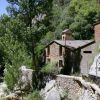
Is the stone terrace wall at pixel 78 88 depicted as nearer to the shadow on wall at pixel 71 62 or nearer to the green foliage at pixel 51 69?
the green foliage at pixel 51 69

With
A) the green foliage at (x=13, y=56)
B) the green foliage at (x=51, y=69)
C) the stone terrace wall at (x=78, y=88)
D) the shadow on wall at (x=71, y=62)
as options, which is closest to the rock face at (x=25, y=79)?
the green foliage at (x=13, y=56)

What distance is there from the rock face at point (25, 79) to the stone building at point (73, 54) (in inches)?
152

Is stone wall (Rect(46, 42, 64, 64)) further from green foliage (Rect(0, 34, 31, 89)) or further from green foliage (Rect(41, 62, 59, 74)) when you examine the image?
green foliage (Rect(0, 34, 31, 89))

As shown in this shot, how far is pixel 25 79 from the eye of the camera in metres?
38.4

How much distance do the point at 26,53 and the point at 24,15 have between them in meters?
4.75

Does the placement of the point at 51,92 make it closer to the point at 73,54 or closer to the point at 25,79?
the point at 73,54

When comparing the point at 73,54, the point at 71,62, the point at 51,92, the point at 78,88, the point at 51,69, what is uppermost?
the point at 73,54

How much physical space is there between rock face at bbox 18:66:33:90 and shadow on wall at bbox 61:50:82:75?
4086 millimetres

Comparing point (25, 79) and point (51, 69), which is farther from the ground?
point (51, 69)

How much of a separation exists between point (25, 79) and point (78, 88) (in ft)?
45.5

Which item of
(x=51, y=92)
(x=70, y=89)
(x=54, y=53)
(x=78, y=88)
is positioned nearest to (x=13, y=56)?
(x=54, y=53)

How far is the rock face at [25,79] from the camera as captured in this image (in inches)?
1442

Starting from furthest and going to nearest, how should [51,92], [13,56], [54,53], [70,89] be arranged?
[54,53] → [13,56] → [51,92] → [70,89]

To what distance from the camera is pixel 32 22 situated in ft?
117
